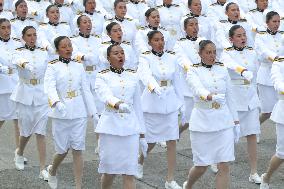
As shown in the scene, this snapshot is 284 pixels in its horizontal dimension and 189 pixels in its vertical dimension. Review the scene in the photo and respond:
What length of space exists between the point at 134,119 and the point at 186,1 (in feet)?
20.2

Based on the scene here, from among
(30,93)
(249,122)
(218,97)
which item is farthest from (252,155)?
(30,93)

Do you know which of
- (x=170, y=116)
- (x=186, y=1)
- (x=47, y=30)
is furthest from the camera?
(x=186, y=1)

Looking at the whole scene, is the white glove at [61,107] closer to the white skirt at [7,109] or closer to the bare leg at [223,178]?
the bare leg at [223,178]

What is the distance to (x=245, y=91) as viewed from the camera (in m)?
12.1

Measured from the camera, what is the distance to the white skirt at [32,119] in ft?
39.3

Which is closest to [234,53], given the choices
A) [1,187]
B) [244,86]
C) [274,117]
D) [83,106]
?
[244,86]

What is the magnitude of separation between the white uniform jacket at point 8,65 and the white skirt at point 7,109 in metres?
0.14

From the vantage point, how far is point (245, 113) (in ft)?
39.9

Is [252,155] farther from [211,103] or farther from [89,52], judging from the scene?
[89,52]

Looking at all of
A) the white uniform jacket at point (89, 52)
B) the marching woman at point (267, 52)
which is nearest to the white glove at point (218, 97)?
the marching woman at point (267, 52)

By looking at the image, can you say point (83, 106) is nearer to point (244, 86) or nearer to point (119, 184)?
point (119, 184)

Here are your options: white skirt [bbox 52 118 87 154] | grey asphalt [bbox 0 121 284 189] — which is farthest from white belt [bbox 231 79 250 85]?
white skirt [bbox 52 118 87 154]

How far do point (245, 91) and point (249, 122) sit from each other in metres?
0.46

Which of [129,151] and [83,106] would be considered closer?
[129,151]
